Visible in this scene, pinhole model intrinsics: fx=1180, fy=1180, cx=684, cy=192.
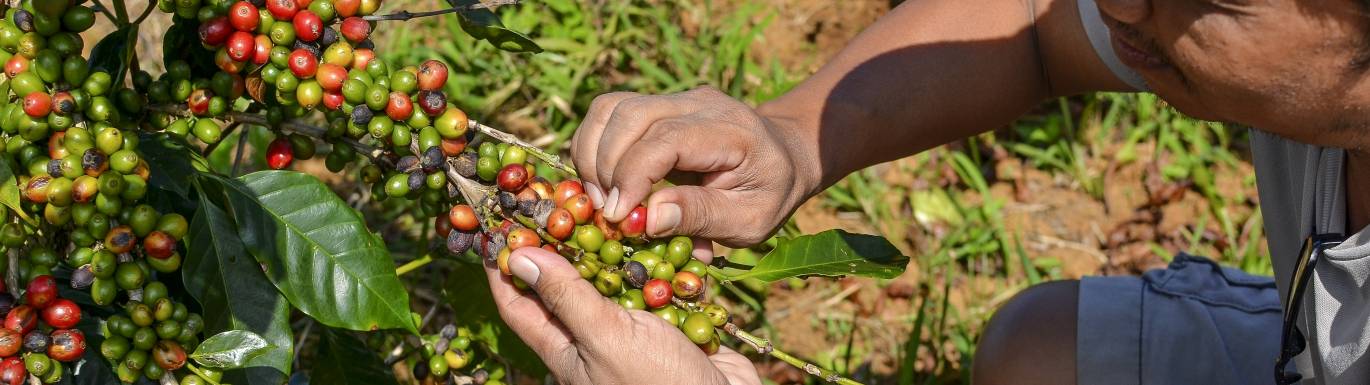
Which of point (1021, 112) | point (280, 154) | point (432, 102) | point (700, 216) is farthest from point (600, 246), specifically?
point (1021, 112)

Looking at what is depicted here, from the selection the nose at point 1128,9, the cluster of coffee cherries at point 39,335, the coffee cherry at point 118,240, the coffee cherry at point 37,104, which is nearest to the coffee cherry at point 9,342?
the cluster of coffee cherries at point 39,335

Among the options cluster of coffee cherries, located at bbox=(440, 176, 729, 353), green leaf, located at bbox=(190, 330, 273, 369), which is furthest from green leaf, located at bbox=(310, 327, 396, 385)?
green leaf, located at bbox=(190, 330, 273, 369)

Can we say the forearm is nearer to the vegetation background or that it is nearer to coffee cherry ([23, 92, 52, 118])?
the vegetation background

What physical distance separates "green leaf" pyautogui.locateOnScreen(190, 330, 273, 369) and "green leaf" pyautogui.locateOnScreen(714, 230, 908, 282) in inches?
25.5

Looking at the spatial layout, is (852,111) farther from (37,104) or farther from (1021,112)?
(37,104)

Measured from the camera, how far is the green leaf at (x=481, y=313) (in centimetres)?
211

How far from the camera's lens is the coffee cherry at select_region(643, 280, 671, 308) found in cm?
164

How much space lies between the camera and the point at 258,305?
1.65 metres

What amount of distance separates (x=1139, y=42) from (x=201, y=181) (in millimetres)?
1277

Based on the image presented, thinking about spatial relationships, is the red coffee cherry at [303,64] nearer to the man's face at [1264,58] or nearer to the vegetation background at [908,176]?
the man's face at [1264,58]

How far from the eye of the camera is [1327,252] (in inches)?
65.2

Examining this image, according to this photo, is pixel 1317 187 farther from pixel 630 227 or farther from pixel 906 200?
pixel 906 200

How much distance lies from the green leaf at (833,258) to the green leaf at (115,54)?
894 millimetres

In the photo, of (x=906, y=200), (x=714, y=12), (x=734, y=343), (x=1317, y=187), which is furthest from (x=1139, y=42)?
(x=714, y=12)
